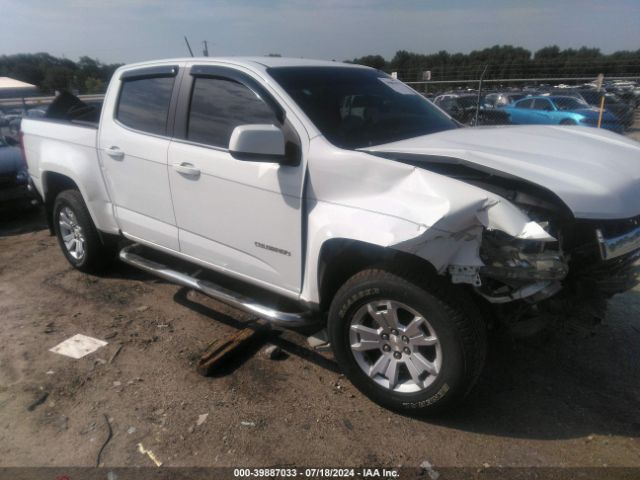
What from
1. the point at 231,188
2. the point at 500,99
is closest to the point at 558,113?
the point at 500,99

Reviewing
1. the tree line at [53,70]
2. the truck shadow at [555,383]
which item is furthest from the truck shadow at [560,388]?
the tree line at [53,70]

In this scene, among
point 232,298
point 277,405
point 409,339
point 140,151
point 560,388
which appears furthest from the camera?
point 140,151

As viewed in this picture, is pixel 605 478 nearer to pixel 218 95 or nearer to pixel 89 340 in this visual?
pixel 218 95

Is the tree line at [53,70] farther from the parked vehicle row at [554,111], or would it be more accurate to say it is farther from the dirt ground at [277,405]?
the dirt ground at [277,405]

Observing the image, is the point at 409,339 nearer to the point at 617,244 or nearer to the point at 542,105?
the point at 617,244

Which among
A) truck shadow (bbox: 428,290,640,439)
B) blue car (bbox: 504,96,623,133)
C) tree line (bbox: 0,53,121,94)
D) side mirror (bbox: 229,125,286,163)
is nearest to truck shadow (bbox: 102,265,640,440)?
truck shadow (bbox: 428,290,640,439)

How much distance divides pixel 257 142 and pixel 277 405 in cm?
155

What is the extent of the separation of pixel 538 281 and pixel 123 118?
11.1ft

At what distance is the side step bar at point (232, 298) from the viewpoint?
3020mm

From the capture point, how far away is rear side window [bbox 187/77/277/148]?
3.18 metres

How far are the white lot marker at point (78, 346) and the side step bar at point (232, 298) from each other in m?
0.68

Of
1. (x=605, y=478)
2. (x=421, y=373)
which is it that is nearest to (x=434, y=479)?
(x=421, y=373)

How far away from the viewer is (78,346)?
3672mm

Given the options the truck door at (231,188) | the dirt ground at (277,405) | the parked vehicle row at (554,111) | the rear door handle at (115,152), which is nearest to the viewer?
the dirt ground at (277,405)
